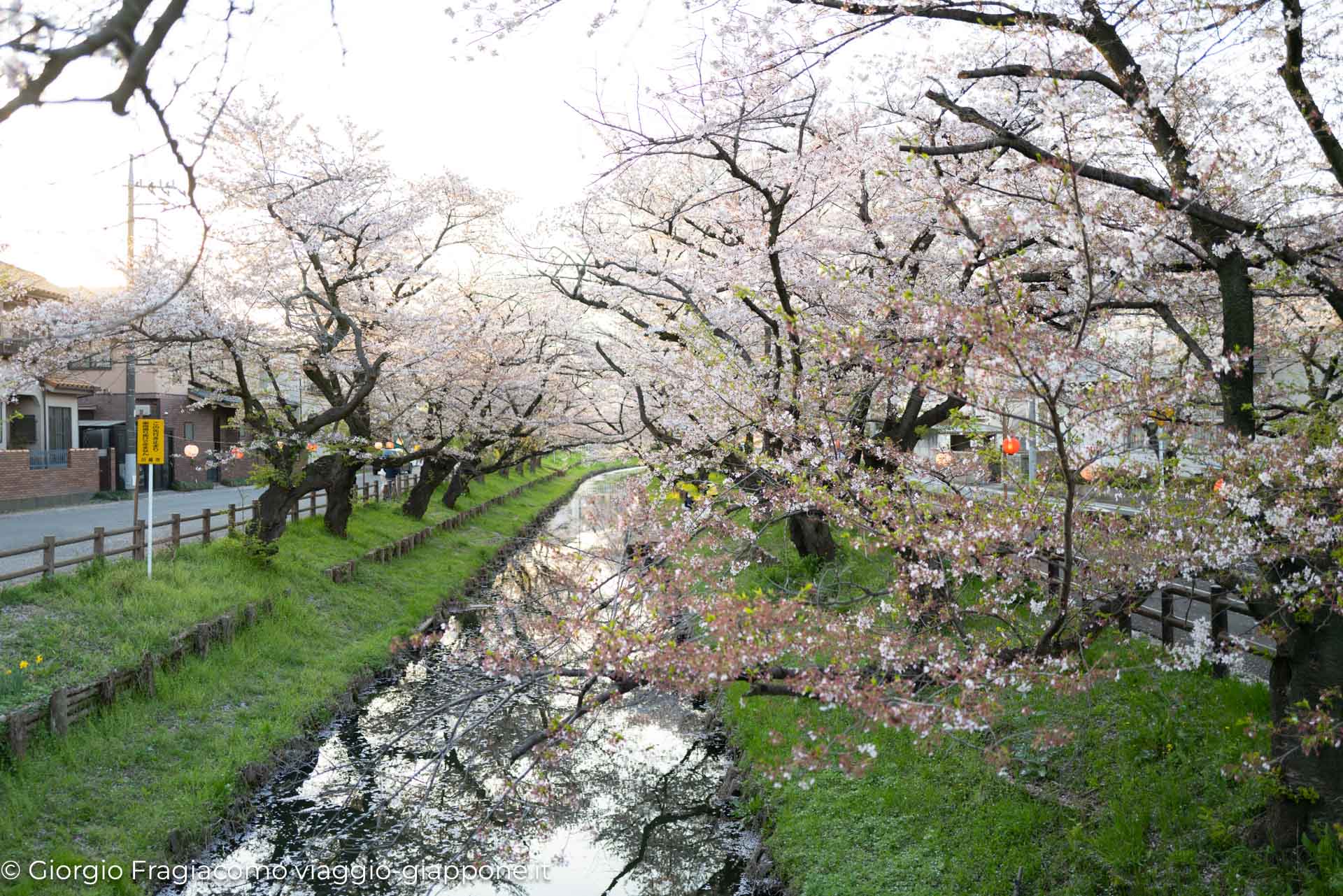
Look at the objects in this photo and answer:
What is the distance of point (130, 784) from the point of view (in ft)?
28.5

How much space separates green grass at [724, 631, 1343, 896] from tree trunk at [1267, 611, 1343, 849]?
254 millimetres

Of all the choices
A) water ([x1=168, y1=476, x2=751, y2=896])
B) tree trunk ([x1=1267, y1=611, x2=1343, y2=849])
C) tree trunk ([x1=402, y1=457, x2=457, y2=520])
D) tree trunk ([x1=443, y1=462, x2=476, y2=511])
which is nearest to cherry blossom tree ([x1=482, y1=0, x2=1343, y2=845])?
tree trunk ([x1=1267, y1=611, x2=1343, y2=849])

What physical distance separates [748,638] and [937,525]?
1458mm

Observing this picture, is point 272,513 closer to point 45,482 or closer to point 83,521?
point 83,521

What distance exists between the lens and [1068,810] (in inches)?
276

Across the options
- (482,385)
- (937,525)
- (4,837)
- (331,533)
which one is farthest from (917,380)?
(482,385)

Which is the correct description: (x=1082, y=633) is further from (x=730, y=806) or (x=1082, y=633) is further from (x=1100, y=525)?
(x=730, y=806)

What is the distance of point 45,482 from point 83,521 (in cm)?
640

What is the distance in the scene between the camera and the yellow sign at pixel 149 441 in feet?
44.3

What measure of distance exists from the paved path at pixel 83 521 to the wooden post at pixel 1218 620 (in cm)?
1365

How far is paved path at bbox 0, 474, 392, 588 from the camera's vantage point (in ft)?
48.4

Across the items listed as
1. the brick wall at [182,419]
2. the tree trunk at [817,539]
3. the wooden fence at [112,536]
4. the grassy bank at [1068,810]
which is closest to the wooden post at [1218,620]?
the grassy bank at [1068,810]

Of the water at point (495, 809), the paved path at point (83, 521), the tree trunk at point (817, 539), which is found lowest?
the water at point (495, 809)

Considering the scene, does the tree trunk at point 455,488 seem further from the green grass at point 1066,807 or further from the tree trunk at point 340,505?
the green grass at point 1066,807
